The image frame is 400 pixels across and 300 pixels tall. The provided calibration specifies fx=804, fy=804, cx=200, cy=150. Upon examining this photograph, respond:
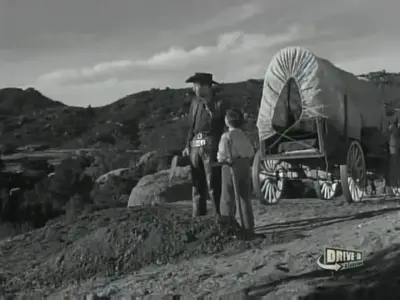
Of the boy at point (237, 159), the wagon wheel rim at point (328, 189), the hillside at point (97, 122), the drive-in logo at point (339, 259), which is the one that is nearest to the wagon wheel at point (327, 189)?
the wagon wheel rim at point (328, 189)

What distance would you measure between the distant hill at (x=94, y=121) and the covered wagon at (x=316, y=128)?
16.8 m

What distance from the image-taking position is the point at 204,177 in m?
9.61

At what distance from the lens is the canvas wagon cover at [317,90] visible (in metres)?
12.1

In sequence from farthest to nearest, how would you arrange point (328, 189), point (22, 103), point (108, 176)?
point (22, 103)
point (108, 176)
point (328, 189)

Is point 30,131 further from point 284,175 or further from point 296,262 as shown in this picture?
point 296,262

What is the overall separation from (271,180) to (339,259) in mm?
6536

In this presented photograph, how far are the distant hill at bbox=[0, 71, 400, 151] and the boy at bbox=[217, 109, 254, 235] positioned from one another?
69.2 feet

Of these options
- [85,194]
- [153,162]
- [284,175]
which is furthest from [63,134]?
[284,175]

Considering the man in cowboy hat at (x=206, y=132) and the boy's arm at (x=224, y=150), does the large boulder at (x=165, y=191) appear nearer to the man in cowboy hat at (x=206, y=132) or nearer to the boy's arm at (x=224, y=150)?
the man in cowboy hat at (x=206, y=132)

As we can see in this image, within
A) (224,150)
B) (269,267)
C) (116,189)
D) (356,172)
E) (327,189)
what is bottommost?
(269,267)

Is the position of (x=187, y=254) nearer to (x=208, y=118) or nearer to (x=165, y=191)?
(x=208, y=118)

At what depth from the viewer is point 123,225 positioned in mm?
9414

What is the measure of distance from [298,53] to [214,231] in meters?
4.41

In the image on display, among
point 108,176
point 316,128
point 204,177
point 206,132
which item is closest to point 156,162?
point 108,176
